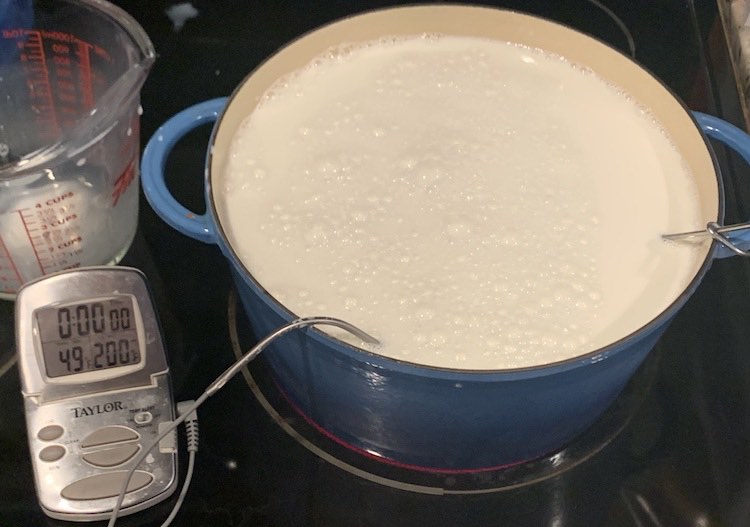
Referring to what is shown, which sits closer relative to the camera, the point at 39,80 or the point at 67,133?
the point at 67,133

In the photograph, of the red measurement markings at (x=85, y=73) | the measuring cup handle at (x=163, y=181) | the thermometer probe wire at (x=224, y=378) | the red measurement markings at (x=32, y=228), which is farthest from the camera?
the red measurement markings at (x=85, y=73)

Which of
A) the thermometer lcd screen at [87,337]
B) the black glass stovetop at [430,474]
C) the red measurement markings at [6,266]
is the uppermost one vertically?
the red measurement markings at [6,266]

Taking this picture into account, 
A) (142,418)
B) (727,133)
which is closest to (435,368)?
(142,418)

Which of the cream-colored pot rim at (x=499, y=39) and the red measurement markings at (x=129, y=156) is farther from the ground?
the cream-colored pot rim at (x=499, y=39)

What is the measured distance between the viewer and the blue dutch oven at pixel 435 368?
590mm

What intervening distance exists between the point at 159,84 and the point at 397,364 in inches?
25.9

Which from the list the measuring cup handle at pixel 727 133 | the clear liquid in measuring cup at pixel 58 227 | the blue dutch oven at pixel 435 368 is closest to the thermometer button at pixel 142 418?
the blue dutch oven at pixel 435 368

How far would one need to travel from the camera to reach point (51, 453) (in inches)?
27.8

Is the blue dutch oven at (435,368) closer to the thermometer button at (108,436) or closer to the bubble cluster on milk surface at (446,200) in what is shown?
the bubble cluster on milk surface at (446,200)

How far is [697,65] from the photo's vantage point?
41.3 inches

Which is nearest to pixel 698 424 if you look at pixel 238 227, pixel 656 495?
pixel 656 495

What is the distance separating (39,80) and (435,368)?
0.68m

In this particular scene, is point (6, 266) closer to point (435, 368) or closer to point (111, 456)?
point (111, 456)

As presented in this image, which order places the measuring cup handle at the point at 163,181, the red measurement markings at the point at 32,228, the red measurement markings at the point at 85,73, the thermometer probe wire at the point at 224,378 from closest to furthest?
the thermometer probe wire at the point at 224,378 → the measuring cup handle at the point at 163,181 → the red measurement markings at the point at 32,228 → the red measurement markings at the point at 85,73
